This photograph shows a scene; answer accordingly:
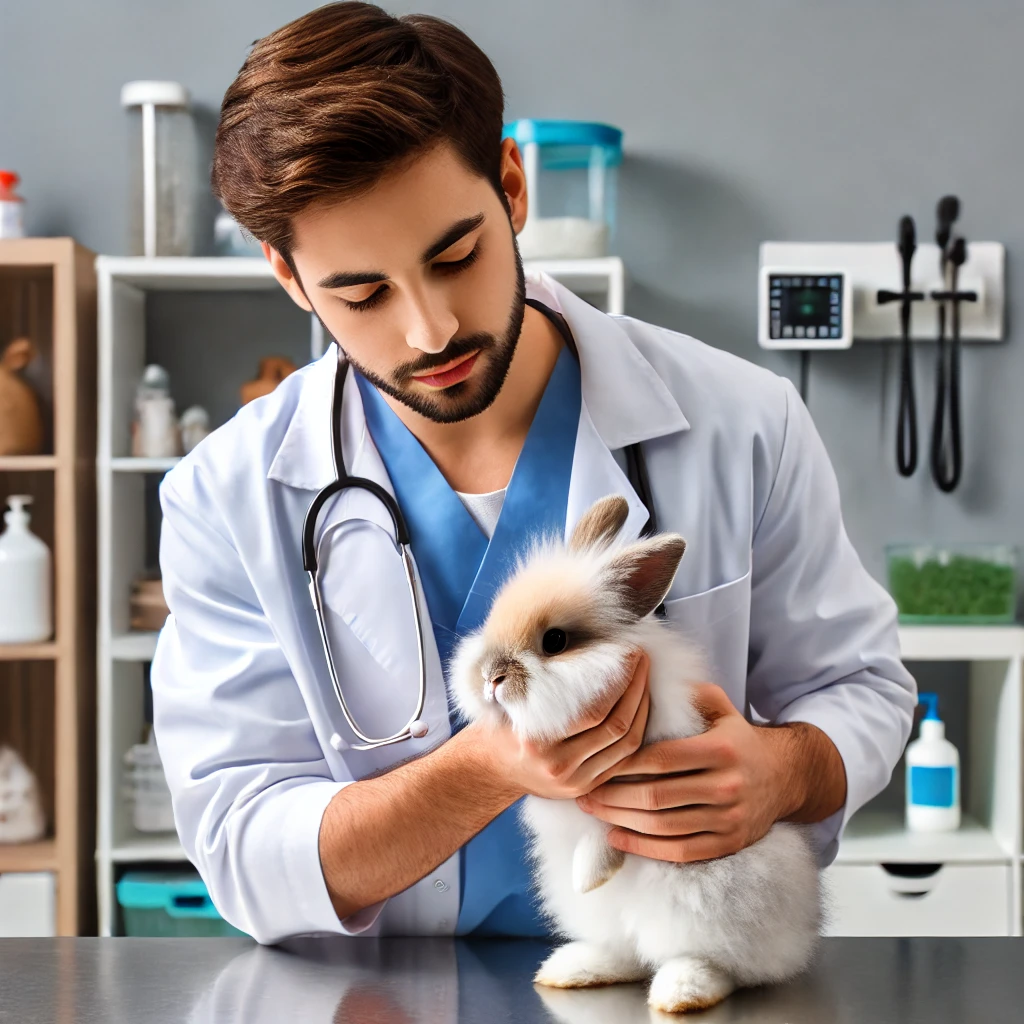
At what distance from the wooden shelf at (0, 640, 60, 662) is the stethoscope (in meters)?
1.65

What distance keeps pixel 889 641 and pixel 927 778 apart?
1.61 meters

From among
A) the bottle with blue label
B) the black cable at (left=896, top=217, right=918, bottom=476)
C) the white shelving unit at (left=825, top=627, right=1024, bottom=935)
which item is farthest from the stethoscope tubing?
the black cable at (left=896, top=217, right=918, bottom=476)

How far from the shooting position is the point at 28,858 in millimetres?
2676

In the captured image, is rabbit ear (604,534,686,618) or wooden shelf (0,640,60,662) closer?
rabbit ear (604,534,686,618)

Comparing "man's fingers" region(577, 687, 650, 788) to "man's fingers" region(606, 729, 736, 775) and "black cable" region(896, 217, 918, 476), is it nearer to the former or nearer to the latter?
"man's fingers" region(606, 729, 736, 775)

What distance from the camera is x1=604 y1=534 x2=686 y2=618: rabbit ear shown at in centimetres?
90

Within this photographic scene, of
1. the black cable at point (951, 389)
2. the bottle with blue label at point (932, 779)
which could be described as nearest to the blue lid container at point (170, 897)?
the bottle with blue label at point (932, 779)

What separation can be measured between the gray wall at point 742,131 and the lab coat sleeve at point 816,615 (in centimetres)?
176

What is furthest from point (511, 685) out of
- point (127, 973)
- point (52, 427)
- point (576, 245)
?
point (52, 427)

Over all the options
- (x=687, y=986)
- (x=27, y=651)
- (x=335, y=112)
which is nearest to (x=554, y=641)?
(x=687, y=986)

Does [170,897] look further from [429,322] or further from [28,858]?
[429,322]

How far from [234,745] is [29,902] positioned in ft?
5.83

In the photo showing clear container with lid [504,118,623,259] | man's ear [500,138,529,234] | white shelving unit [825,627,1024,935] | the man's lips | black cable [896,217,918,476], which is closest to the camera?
the man's lips

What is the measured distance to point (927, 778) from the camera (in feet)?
8.97
